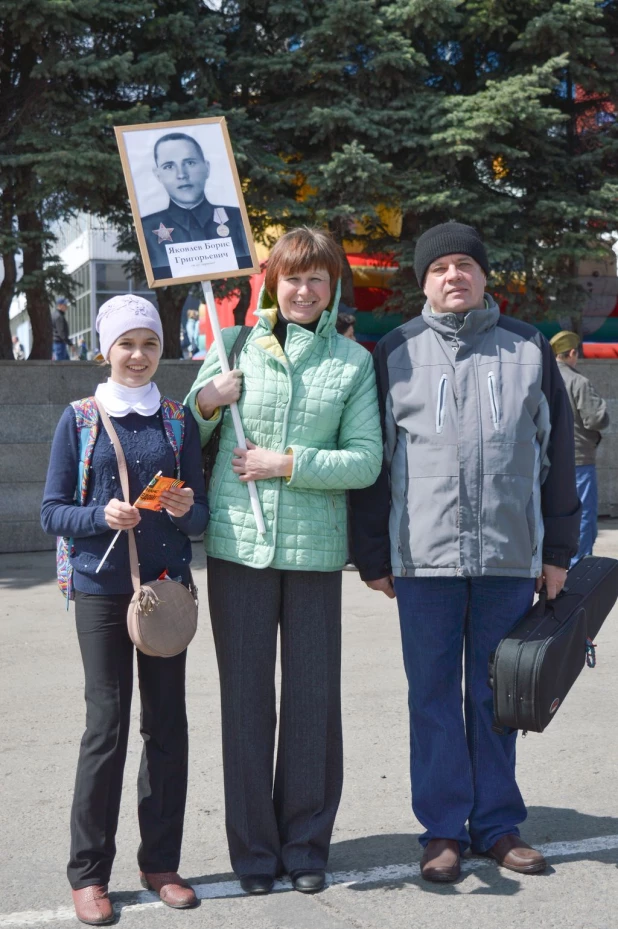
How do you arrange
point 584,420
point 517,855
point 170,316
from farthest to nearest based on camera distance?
point 170,316, point 584,420, point 517,855

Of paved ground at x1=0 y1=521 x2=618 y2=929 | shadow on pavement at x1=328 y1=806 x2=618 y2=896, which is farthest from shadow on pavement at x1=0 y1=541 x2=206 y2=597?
shadow on pavement at x1=328 y1=806 x2=618 y2=896

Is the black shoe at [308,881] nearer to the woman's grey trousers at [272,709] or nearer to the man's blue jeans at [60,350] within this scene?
the woman's grey trousers at [272,709]

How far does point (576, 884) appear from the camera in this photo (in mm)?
3570

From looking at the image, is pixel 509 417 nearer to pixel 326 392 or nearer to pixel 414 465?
pixel 414 465

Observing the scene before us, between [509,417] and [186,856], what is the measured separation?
1852 millimetres

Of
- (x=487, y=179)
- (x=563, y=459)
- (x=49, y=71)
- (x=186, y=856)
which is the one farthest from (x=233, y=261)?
(x=487, y=179)

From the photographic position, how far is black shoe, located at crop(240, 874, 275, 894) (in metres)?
3.50

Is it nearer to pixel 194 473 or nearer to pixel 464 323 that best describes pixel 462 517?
pixel 464 323

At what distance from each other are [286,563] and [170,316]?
844 cm

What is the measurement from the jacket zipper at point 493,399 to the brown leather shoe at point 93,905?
189 centimetres

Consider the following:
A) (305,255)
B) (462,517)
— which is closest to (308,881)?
(462,517)

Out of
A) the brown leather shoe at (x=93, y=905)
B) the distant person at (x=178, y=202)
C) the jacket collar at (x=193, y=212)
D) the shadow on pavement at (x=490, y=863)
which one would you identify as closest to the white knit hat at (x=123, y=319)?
the distant person at (x=178, y=202)

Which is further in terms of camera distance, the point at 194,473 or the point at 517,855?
the point at 517,855

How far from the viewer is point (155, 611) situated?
324 cm
